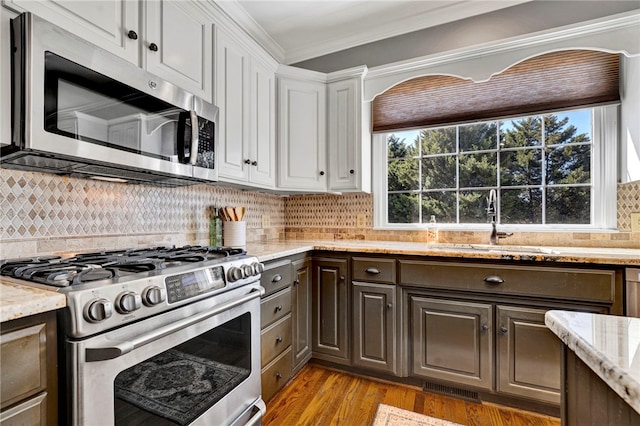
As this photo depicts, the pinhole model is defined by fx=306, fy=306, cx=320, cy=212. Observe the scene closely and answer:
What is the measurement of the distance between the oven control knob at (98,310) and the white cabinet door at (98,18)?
998mm

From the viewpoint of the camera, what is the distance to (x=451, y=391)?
1909mm

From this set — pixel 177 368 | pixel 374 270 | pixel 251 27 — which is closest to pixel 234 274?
Result: pixel 177 368

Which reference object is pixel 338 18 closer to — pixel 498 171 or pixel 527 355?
pixel 498 171

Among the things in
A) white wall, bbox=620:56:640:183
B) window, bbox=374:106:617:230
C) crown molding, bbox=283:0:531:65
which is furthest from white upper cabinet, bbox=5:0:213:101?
white wall, bbox=620:56:640:183

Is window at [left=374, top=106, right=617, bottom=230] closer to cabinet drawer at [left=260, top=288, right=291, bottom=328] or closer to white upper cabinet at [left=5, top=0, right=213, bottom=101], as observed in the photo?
cabinet drawer at [left=260, top=288, right=291, bottom=328]

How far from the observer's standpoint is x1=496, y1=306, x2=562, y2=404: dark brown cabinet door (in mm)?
1639

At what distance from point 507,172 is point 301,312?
1.87 metres

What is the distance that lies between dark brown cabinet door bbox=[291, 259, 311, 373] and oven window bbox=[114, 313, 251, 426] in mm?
584

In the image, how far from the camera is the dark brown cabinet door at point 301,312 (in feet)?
6.64

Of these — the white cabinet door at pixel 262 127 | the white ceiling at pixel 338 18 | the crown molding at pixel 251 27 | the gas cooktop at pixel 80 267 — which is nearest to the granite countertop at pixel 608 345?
the gas cooktop at pixel 80 267

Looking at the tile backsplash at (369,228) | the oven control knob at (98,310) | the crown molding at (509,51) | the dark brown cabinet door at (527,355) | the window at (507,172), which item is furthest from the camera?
the window at (507,172)

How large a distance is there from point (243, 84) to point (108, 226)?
46.9 inches

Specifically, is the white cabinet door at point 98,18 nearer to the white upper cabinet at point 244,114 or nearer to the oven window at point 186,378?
the white upper cabinet at point 244,114

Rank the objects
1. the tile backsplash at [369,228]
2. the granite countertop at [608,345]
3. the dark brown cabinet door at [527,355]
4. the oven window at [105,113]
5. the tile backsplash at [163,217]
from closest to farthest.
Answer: the granite countertop at [608,345] → the oven window at [105,113] → the tile backsplash at [163,217] → the dark brown cabinet door at [527,355] → the tile backsplash at [369,228]
